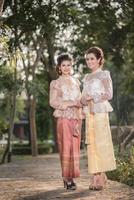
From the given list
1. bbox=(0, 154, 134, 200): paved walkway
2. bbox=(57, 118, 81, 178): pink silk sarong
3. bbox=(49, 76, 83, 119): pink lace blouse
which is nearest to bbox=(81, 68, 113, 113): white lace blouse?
bbox=(49, 76, 83, 119): pink lace blouse

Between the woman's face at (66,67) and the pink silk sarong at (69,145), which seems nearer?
the pink silk sarong at (69,145)

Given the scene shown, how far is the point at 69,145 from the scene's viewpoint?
8891mm

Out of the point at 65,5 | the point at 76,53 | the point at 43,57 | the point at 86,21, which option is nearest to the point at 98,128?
the point at 65,5

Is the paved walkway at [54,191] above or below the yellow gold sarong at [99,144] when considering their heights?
below

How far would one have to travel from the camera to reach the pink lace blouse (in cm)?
888

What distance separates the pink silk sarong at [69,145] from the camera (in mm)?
8828

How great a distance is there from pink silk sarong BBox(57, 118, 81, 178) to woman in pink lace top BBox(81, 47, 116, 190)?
249mm

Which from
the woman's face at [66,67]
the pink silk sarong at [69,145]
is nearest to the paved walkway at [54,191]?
the pink silk sarong at [69,145]

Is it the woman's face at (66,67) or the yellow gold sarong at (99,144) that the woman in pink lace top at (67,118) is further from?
the yellow gold sarong at (99,144)

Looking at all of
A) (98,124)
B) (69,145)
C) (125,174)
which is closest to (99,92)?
(98,124)

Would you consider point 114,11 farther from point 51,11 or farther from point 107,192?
point 107,192

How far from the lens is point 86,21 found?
76.1ft

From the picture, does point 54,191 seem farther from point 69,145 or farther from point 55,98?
point 55,98

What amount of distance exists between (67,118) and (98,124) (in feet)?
1.75
